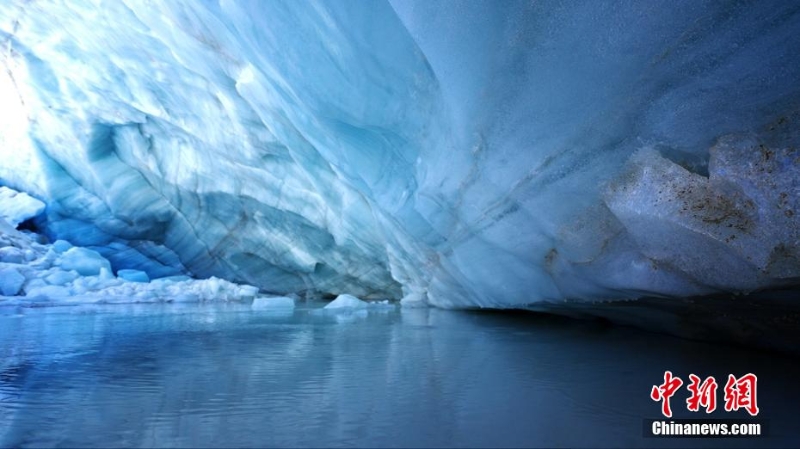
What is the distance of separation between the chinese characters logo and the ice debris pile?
901cm

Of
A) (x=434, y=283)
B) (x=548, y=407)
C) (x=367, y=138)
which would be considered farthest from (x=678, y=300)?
(x=434, y=283)

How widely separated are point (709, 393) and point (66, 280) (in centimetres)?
1080

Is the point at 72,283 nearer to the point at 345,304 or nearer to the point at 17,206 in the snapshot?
the point at 17,206

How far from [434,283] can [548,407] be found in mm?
5099

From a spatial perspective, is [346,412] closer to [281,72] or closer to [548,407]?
[548,407]

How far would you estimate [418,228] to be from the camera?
4.91 metres

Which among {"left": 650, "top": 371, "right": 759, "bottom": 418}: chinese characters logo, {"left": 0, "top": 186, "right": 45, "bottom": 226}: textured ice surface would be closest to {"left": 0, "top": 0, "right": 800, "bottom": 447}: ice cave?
{"left": 650, "top": 371, "right": 759, "bottom": 418}: chinese characters logo

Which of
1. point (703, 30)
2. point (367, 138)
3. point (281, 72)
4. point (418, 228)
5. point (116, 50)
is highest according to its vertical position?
point (116, 50)

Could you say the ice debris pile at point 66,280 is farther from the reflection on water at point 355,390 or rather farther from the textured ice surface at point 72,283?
the reflection on water at point 355,390

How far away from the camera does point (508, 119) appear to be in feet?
9.17

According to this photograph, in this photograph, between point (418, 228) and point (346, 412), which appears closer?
point (346, 412)

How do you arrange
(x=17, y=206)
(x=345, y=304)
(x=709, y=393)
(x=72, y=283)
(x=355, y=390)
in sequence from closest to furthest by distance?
1. (x=709, y=393)
2. (x=355, y=390)
3. (x=345, y=304)
4. (x=72, y=283)
5. (x=17, y=206)

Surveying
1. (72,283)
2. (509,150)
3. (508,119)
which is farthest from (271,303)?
(508,119)

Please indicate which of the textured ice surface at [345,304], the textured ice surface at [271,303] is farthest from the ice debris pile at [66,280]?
the textured ice surface at [345,304]
